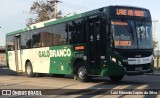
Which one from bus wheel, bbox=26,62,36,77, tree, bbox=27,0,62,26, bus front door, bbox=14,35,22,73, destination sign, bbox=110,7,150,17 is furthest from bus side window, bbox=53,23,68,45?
tree, bbox=27,0,62,26

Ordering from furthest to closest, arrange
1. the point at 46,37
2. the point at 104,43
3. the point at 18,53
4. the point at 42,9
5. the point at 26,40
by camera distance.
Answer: the point at 42,9 → the point at 18,53 → the point at 26,40 → the point at 46,37 → the point at 104,43

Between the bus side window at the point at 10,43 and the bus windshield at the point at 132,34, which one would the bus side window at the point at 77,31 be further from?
the bus side window at the point at 10,43

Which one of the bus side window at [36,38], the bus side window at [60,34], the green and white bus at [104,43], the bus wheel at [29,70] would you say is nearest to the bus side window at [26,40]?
the bus side window at [36,38]

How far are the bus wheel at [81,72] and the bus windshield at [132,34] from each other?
2.61 m

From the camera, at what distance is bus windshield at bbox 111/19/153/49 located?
693 inches

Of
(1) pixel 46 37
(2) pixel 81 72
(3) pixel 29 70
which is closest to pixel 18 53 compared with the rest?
(3) pixel 29 70

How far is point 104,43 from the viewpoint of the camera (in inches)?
704

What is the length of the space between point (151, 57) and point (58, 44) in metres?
5.65

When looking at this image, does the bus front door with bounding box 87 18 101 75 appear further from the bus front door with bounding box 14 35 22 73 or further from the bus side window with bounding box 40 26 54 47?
the bus front door with bounding box 14 35 22 73

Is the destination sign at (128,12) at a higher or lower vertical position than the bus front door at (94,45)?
higher

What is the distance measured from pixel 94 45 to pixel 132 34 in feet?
6.15

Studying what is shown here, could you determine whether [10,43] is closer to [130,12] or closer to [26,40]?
[26,40]

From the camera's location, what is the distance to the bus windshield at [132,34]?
693 inches

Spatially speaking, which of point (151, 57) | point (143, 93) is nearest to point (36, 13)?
point (151, 57)
